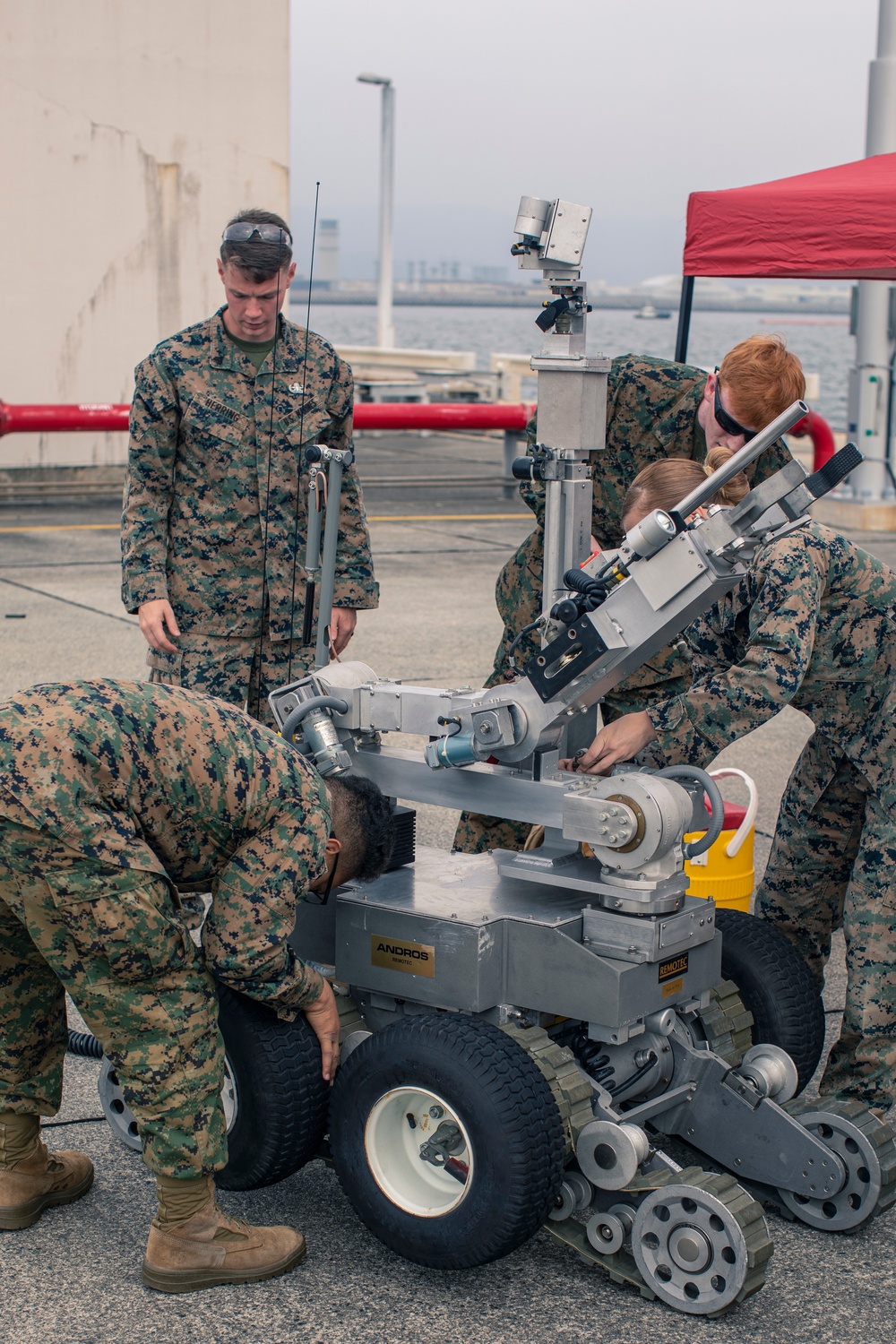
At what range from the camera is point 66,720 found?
278 cm

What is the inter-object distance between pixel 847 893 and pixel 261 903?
146 cm

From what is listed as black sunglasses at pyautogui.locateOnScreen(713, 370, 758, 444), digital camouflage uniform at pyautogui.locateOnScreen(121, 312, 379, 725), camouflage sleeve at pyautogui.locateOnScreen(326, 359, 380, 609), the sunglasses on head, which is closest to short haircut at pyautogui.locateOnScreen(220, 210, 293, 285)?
the sunglasses on head

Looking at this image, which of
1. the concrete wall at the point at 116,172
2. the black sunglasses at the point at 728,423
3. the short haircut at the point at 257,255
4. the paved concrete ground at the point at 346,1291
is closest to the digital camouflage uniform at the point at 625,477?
the black sunglasses at the point at 728,423

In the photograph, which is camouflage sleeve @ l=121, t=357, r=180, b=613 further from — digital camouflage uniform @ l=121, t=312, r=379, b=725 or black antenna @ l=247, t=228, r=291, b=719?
black antenna @ l=247, t=228, r=291, b=719

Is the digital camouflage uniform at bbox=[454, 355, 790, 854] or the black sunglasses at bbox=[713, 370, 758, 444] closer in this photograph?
the black sunglasses at bbox=[713, 370, 758, 444]

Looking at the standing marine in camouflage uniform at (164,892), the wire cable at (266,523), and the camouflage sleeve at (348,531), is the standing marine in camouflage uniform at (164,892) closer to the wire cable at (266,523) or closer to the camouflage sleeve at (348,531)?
the wire cable at (266,523)

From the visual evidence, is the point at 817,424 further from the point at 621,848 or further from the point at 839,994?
the point at 621,848

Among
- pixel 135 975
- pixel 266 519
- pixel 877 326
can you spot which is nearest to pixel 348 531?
pixel 266 519

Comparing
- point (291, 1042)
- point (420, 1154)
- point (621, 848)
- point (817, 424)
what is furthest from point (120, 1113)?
point (817, 424)

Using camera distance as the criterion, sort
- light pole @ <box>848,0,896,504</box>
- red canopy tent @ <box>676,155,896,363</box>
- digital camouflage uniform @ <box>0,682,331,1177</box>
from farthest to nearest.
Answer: light pole @ <box>848,0,896,504</box>
red canopy tent @ <box>676,155,896,363</box>
digital camouflage uniform @ <box>0,682,331,1177</box>

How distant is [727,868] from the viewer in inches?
174

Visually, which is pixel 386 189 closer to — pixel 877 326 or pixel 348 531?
pixel 877 326

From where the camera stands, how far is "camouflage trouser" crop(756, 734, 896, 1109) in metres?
3.55

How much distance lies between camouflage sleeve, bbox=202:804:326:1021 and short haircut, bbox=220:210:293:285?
176cm
